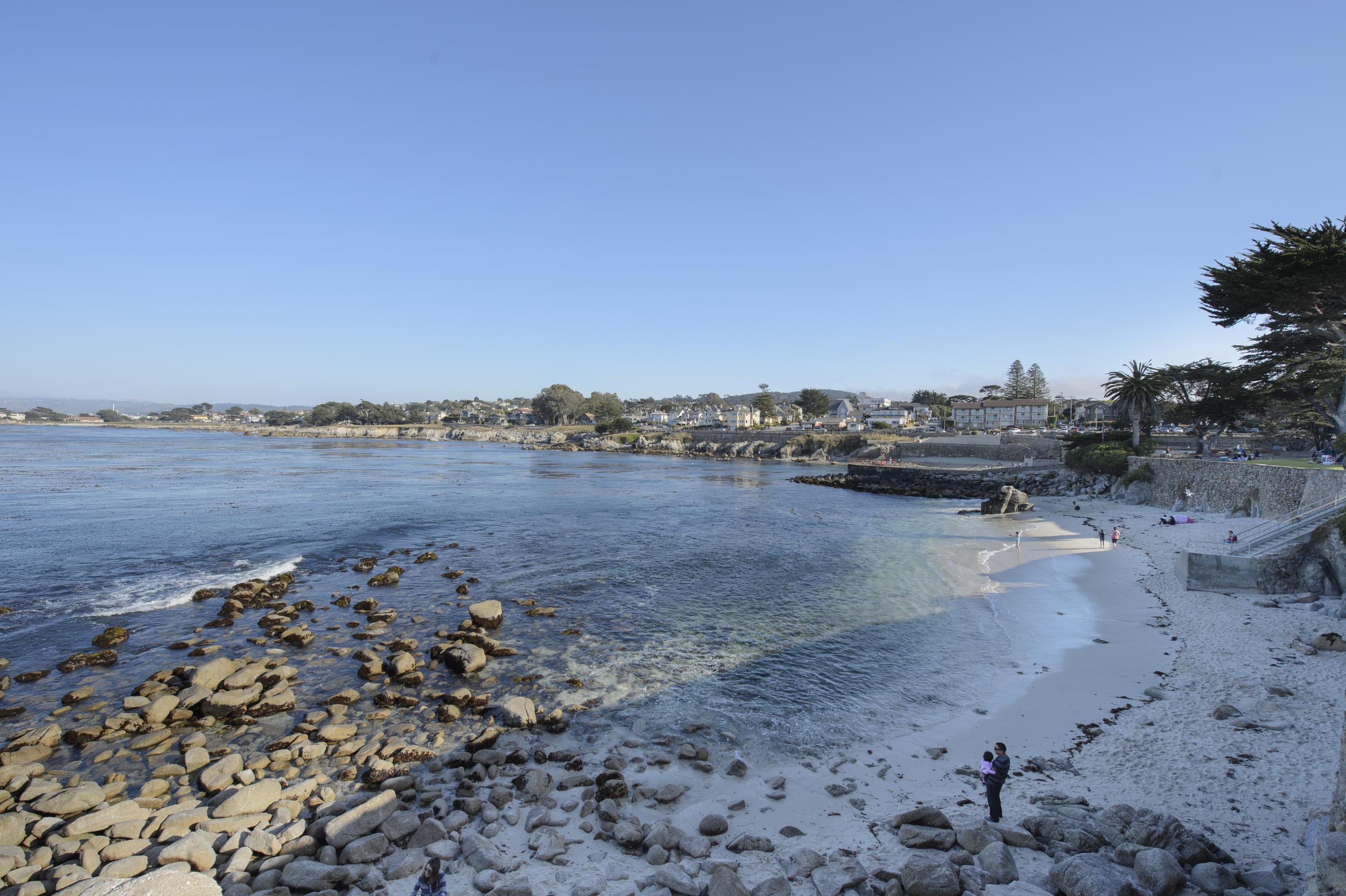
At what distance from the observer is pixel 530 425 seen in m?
195

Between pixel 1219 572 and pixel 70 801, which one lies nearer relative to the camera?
pixel 70 801

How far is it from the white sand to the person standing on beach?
0.27 meters

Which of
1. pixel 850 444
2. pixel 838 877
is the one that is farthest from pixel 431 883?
pixel 850 444

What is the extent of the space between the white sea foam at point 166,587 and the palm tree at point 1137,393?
61118mm

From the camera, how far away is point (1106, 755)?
11125 mm

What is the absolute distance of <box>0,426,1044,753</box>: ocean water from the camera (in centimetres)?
1452

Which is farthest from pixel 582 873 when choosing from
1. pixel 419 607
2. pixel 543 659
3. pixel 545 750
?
pixel 419 607

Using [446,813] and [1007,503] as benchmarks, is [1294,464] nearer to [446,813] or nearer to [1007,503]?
[1007,503]

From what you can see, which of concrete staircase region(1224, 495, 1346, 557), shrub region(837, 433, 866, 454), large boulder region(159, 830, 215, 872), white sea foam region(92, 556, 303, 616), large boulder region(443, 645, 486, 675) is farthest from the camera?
shrub region(837, 433, 866, 454)

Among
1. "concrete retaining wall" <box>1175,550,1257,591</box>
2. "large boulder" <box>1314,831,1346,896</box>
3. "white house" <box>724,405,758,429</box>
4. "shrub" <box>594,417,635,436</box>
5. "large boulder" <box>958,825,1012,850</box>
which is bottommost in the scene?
"large boulder" <box>958,825,1012,850</box>

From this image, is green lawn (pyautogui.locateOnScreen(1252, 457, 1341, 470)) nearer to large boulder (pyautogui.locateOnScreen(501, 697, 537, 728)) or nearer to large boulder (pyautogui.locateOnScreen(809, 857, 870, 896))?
large boulder (pyautogui.locateOnScreen(809, 857, 870, 896))

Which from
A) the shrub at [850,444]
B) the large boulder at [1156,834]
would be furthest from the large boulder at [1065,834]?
the shrub at [850,444]

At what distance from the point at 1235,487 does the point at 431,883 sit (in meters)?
43.4

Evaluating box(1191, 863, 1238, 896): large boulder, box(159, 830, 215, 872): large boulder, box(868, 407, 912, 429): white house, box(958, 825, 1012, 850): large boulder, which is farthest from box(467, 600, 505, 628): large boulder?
box(868, 407, 912, 429): white house
